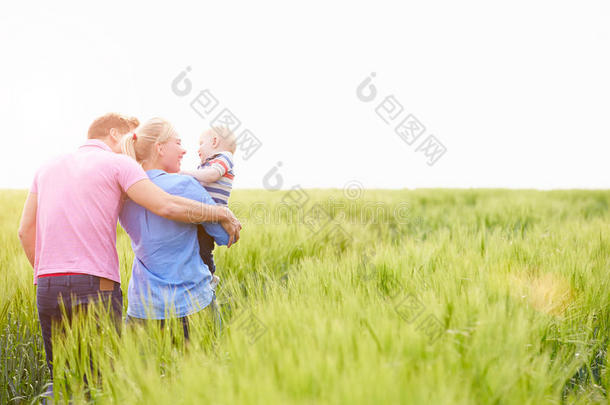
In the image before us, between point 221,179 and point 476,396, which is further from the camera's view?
point 221,179

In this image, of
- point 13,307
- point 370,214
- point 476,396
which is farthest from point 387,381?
point 370,214

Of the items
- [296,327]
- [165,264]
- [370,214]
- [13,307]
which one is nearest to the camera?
[296,327]

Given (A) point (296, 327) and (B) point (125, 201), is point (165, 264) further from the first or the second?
(A) point (296, 327)

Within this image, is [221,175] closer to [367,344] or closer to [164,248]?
[164,248]

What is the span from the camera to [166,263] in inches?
75.1

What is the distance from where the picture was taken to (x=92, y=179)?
197cm

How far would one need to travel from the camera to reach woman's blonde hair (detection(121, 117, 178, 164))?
200 cm

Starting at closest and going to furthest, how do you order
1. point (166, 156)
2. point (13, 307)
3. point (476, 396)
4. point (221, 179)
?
point (476, 396), point (166, 156), point (221, 179), point (13, 307)

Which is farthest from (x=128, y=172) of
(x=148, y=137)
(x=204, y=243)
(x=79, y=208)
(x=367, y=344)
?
(x=367, y=344)

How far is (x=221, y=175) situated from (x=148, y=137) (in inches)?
23.9

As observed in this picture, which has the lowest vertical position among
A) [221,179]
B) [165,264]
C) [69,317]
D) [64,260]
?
[69,317]

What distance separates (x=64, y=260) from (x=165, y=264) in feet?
1.74

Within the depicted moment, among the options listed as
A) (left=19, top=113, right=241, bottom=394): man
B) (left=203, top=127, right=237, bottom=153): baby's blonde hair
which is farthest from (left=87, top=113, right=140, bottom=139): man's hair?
(left=203, top=127, right=237, bottom=153): baby's blonde hair

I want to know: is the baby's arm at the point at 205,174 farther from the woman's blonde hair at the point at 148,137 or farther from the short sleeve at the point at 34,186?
the short sleeve at the point at 34,186
